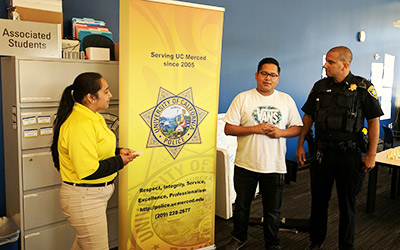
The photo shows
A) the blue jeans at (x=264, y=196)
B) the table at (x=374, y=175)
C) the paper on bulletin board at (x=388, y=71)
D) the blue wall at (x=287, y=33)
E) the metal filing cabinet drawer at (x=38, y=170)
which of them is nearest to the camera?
the metal filing cabinet drawer at (x=38, y=170)

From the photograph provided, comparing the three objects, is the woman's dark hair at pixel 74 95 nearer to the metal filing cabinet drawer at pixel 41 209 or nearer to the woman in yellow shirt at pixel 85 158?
the woman in yellow shirt at pixel 85 158

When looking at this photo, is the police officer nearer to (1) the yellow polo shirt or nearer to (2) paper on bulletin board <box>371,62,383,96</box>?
(1) the yellow polo shirt

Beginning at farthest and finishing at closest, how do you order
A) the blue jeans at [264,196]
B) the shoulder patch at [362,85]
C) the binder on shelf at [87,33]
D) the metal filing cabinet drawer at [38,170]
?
the binder on shelf at [87,33] → the blue jeans at [264,196] → the shoulder patch at [362,85] → the metal filing cabinet drawer at [38,170]

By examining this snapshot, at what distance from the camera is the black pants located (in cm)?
277

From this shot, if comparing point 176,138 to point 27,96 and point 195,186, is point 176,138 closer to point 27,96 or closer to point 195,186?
point 195,186

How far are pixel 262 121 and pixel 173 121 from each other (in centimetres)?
71

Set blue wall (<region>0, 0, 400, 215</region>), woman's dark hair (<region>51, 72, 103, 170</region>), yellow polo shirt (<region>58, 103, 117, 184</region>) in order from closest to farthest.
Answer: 1. yellow polo shirt (<region>58, 103, 117, 184</region>)
2. woman's dark hair (<region>51, 72, 103, 170</region>)
3. blue wall (<region>0, 0, 400, 215</region>)

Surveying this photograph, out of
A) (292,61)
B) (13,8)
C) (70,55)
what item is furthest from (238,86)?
(13,8)

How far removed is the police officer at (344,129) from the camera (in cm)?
274

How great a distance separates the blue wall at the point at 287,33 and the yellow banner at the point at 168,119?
3.72 feet

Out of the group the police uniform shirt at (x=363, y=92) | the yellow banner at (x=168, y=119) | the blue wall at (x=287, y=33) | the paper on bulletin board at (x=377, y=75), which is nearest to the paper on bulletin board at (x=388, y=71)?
the paper on bulletin board at (x=377, y=75)

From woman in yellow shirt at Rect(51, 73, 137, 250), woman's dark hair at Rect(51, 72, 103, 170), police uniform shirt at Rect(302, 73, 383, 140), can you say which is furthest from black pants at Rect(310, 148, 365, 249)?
woman's dark hair at Rect(51, 72, 103, 170)

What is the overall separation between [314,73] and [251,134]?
13.8 ft

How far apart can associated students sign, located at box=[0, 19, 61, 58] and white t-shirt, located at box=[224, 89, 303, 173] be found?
57.9 inches
